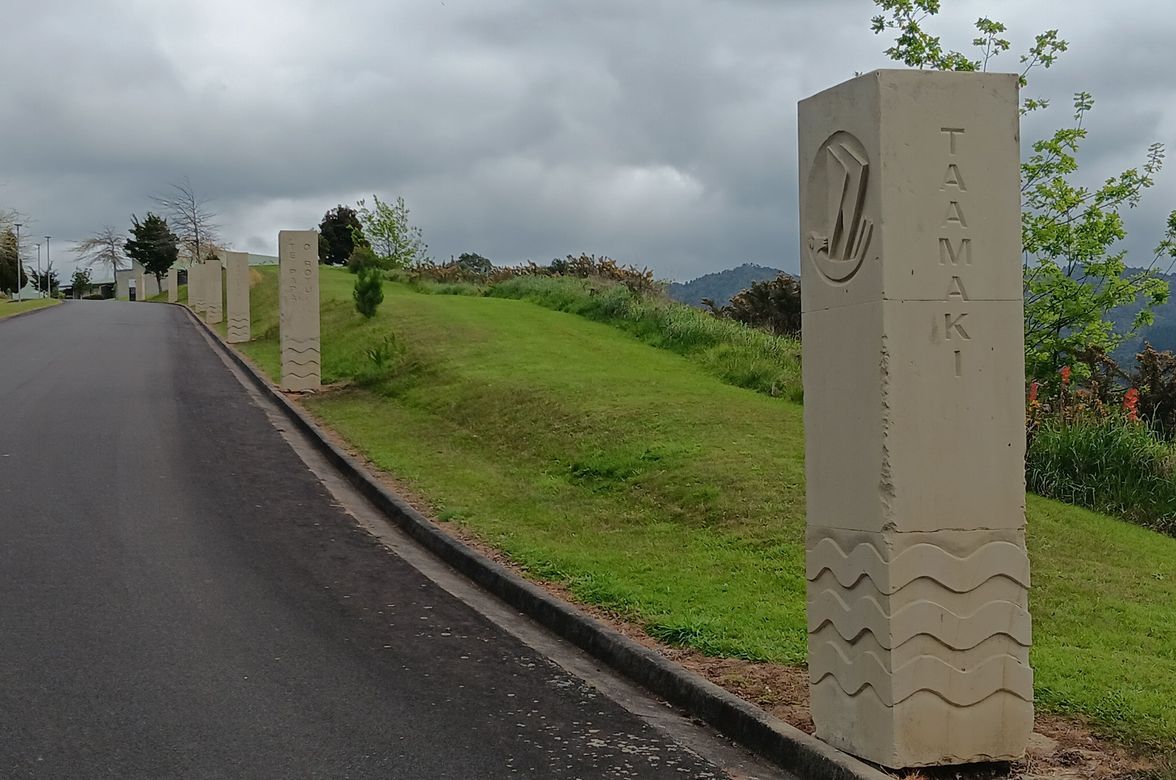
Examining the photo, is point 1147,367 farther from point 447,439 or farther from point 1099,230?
point 447,439

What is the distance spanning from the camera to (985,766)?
17.7 feet

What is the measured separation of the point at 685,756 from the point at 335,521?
6253mm

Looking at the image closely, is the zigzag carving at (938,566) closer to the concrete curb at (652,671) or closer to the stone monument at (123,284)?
the concrete curb at (652,671)

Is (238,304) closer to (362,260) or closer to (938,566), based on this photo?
(362,260)

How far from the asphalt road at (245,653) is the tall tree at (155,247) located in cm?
7558

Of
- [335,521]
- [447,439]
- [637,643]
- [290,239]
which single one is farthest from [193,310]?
[637,643]

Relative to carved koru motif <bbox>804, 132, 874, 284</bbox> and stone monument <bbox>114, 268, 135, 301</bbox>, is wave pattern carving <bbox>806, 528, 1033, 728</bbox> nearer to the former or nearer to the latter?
carved koru motif <bbox>804, 132, 874, 284</bbox>

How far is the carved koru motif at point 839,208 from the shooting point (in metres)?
5.36

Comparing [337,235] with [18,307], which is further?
[337,235]

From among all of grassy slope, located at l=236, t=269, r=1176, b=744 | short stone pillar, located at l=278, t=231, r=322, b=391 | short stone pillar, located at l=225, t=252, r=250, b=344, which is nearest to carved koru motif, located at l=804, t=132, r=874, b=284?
grassy slope, located at l=236, t=269, r=1176, b=744

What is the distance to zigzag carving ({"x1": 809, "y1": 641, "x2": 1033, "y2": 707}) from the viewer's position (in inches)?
206

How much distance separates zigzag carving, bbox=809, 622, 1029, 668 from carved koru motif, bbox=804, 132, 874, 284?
158 cm

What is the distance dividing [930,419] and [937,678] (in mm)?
1098

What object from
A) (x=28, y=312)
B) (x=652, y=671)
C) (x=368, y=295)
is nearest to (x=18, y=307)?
(x=28, y=312)
